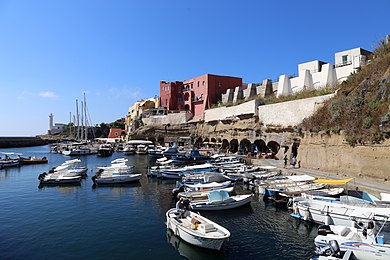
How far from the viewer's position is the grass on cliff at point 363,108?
2356 centimetres

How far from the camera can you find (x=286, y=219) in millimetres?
17734

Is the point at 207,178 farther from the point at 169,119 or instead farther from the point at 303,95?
the point at 169,119

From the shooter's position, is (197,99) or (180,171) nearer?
(180,171)

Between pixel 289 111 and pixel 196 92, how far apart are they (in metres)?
34.5

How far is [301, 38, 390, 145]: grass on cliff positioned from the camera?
2356cm

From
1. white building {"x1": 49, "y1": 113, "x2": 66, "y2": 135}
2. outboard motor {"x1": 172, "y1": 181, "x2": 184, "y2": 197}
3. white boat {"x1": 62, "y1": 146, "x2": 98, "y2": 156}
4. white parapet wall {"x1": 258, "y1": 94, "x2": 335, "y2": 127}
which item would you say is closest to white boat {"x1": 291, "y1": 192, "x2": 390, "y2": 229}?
outboard motor {"x1": 172, "y1": 181, "x2": 184, "y2": 197}

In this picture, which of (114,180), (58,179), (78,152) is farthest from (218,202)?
(78,152)

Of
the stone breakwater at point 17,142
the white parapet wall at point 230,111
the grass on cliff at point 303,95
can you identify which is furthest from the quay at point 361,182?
the stone breakwater at point 17,142

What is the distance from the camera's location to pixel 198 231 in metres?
13.6

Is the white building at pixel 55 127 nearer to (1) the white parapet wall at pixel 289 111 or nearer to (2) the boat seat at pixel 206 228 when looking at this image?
(1) the white parapet wall at pixel 289 111

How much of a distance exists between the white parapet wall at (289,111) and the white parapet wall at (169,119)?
89.6 feet

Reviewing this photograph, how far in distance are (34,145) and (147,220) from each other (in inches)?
4752

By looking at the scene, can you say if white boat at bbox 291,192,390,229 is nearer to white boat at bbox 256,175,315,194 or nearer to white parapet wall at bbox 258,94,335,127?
white boat at bbox 256,175,315,194

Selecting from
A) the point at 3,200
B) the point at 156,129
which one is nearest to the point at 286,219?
the point at 3,200
